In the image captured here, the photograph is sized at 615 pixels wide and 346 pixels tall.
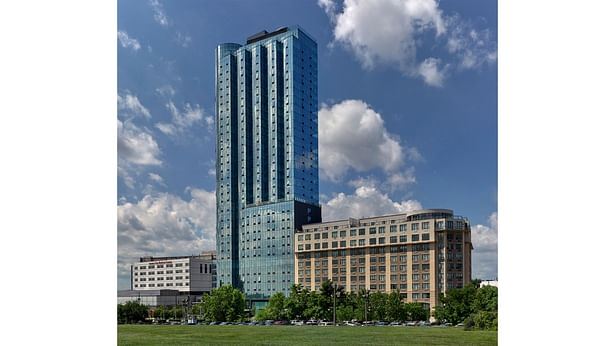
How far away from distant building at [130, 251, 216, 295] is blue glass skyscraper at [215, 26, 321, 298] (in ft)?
15.3

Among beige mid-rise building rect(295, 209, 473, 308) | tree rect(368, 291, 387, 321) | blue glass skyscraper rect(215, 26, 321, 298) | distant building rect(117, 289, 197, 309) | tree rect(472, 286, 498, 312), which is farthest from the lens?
distant building rect(117, 289, 197, 309)

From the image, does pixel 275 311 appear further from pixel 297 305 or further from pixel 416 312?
pixel 416 312

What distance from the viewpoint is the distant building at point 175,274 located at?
28.2m

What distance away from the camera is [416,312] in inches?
583

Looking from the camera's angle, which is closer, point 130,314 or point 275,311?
point 275,311

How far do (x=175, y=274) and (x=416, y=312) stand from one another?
17059 mm

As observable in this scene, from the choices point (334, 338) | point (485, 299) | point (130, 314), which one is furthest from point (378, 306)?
point (130, 314)

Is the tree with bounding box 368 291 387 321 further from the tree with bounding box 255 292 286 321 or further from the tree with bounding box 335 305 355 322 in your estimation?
the tree with bounding box 255 292 286 321

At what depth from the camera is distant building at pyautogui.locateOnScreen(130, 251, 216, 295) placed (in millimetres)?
28250

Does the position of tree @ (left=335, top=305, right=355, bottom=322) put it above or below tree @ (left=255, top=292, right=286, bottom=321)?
above

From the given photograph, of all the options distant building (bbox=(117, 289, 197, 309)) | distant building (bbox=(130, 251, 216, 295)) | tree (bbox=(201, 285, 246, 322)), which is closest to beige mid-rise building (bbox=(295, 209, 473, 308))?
tree (bbox=(201, 285, 246, 322))

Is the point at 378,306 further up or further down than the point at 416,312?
further up
